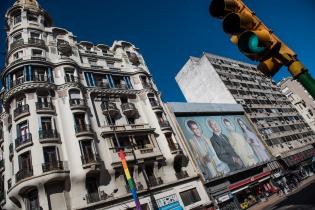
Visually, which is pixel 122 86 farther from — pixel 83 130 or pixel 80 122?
pixel 83 130

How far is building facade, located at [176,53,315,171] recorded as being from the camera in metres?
49.0

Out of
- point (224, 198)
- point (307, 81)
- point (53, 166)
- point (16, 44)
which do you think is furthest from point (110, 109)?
point (307, 81)

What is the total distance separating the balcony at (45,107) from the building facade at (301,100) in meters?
69.2

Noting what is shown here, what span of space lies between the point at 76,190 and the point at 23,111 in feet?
31.8

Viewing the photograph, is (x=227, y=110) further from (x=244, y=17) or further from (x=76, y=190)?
(x=244, y=17)

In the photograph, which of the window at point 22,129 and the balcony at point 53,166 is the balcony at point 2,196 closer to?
→ the window at point 22,129

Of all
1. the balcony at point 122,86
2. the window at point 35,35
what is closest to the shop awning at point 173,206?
the balcony at point 122,86

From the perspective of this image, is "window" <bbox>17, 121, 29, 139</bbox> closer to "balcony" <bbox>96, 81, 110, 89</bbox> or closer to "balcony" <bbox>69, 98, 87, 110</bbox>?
"balcony" <bbox>69, 98, 87, 110</bbox>

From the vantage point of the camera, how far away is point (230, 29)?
333 cm

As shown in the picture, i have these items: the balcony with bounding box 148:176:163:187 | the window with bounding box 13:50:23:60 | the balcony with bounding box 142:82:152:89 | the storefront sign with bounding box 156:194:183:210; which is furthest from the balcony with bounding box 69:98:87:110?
the storefront sign with bounding box 156:194:183:210

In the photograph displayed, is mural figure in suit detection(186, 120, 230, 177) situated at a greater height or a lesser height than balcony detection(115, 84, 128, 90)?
lesser

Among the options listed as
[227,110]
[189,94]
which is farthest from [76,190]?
[189,94]

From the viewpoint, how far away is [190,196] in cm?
2659

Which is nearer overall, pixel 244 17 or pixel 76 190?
pixel 244 17
